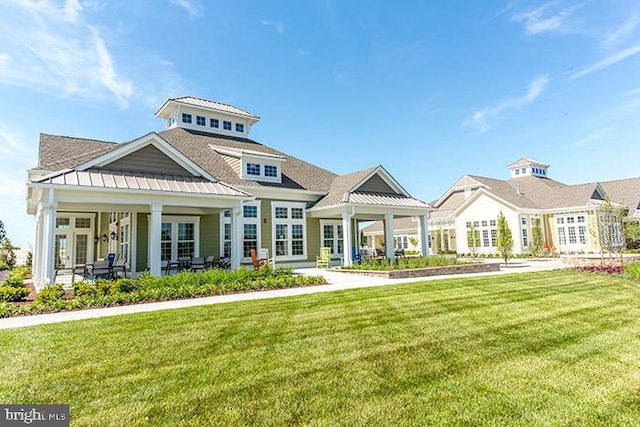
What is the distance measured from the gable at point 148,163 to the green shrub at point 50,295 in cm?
528

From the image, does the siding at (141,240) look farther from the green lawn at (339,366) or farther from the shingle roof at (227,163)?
the green lawn at (339,366)

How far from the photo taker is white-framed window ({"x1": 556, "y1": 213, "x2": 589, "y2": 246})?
94.1ft

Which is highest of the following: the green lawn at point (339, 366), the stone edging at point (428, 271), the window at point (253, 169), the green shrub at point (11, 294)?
the window at point (253, 169)

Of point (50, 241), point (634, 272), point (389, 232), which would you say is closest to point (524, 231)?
point (389, 232)

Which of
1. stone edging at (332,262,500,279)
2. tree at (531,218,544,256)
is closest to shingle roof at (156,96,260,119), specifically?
stone edging at (332,262,500,279)

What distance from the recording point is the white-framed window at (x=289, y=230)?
18.5 metres

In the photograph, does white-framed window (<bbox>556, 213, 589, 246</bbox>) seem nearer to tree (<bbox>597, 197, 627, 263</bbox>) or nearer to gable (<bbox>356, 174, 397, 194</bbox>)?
tree (<bbox>597, 197, 627, 263</bbox>)

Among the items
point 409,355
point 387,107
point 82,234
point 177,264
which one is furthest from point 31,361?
point 387,107

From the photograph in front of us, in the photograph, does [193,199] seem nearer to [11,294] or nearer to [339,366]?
[11,294]

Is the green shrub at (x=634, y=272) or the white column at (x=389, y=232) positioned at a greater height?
the white column at (x=389, y=232)

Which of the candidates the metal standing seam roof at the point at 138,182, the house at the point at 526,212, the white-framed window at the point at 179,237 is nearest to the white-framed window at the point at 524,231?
the house at the point at 526,212

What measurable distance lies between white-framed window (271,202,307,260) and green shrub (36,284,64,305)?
1024 cm

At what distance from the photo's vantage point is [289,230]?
745 inches

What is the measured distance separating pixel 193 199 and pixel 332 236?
928 cm
